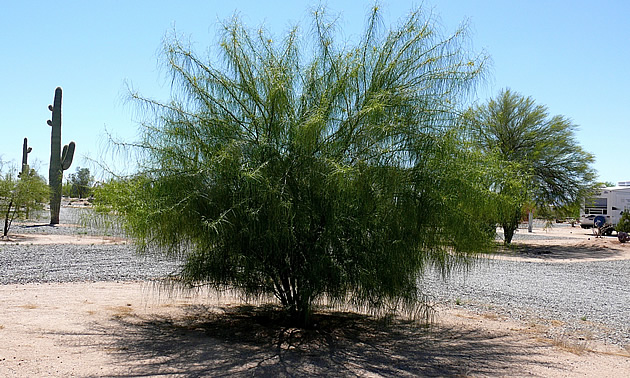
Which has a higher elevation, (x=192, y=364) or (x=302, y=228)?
(x=302, y=228)

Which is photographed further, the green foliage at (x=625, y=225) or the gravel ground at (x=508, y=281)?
the green foliage at (x=625, y=225)

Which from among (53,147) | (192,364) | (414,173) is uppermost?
(53,147)

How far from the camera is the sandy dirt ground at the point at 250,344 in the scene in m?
A: 6.78

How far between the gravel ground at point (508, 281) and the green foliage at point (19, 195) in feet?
20.0

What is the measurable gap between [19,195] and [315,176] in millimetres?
23068

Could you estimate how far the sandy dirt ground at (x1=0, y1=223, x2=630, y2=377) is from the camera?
22.2 ft

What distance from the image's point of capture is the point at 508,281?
1583 cm

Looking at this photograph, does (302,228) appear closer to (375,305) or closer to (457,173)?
(375,305)

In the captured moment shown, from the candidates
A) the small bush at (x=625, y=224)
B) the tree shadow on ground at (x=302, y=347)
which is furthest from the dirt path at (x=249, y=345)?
the small bush at (x=625, y=224)

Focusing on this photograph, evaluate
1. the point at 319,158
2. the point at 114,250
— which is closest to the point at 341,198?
the point at 319,158

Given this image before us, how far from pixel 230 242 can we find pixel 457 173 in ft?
9.80

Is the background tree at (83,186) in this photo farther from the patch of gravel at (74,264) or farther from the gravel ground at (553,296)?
the gravel ground at (553,296)

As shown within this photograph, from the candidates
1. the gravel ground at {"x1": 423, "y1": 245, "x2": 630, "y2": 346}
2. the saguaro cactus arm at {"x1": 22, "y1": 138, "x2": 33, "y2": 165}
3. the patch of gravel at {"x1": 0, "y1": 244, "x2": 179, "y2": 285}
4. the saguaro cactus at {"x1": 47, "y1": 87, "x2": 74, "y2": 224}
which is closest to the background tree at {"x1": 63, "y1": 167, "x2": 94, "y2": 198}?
the patch of gravel at {"x1": 0, "y1": 244, "x2": 179, "y2": 285}

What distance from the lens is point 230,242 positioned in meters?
7.65
